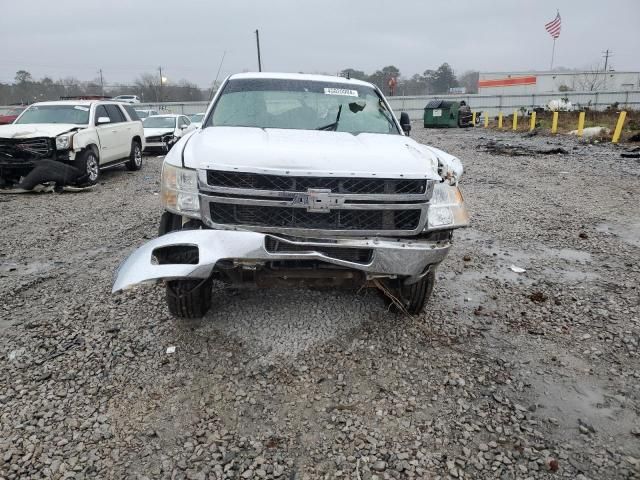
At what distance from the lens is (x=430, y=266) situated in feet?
10.2

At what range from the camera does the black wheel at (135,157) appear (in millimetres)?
11558

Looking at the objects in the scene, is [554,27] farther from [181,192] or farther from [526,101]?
[181,192]

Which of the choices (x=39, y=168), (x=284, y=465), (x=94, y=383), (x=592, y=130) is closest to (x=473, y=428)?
(x=284, y=465)

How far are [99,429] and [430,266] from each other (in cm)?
218

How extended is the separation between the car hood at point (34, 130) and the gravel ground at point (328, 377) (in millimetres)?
4403

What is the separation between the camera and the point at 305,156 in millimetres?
2875

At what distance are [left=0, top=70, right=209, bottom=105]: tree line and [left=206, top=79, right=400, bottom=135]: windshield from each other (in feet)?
143

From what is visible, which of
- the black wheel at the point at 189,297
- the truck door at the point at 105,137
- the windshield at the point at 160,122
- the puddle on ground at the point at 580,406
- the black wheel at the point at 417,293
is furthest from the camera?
the windshield at the point at 160,122

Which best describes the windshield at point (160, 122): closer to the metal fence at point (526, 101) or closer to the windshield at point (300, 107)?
the windshield at point (300, 107)

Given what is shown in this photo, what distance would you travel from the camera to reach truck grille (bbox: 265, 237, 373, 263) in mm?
2748

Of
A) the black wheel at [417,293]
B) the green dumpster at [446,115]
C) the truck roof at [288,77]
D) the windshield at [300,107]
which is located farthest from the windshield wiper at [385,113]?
the green dumpster at [446,115]

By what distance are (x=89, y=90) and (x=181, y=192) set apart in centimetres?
5710

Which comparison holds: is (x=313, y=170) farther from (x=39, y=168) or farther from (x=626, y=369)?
(x=39, y=168)

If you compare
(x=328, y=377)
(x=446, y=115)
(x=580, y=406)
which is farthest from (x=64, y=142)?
(x=446, y=115)
